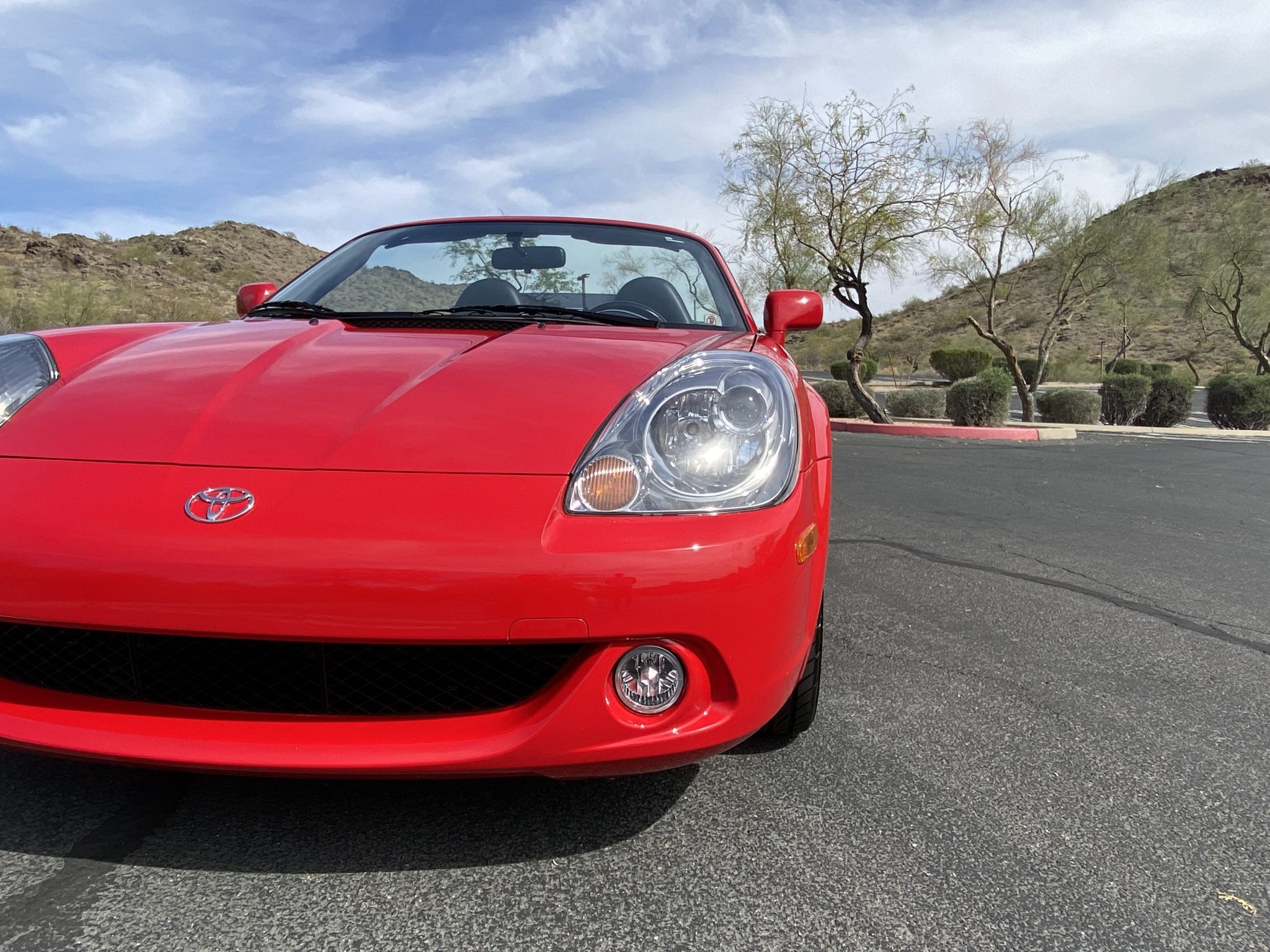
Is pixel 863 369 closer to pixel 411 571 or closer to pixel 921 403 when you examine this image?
pixel 921 403

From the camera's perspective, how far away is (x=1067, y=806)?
5.90 ft

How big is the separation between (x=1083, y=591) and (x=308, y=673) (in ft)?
10.7

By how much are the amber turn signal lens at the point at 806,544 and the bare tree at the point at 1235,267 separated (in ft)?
95.9

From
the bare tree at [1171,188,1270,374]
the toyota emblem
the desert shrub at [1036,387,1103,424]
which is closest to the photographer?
the toyota emblem

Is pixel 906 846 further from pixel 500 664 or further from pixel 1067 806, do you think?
pixel 500 664

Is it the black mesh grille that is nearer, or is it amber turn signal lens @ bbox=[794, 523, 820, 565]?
the black mesh grille

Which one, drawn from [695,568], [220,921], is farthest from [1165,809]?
[220,921]

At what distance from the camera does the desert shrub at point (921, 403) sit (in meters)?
17.2

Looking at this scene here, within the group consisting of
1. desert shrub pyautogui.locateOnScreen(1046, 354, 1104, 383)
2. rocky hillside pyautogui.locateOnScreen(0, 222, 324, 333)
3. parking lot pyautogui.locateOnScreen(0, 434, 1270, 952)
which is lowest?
desert shrub pyautogui.locateOnScreen(1046, 354, 1104, 383)

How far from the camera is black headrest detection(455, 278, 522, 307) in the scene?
268cm

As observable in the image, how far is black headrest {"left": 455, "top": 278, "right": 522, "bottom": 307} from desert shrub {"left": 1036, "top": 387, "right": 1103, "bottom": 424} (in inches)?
639

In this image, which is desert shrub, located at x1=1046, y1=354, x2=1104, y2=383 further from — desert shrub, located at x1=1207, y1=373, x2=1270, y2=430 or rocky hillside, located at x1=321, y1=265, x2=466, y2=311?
rocky hillside, located at x1=321, y1=265, x2=466, y2=311

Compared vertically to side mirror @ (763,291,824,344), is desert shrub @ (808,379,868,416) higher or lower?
lower

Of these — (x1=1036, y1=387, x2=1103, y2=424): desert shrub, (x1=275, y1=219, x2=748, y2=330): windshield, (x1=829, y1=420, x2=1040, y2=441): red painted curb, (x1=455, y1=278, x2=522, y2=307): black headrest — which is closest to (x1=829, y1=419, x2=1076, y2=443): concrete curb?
(x1=829, y1=420, x2=1040, y2=441): red painted curb
